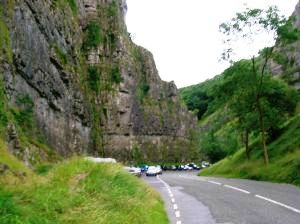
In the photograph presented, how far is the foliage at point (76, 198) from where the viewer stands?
336 inches

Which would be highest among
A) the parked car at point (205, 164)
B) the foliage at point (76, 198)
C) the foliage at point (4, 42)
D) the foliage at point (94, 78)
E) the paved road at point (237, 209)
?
the foliage at point (94, 78)

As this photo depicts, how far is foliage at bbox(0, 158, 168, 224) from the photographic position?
853 cm

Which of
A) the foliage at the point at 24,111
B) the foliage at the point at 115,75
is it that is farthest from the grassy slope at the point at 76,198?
the foliage at the point at 115,75

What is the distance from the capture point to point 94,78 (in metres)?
91.6

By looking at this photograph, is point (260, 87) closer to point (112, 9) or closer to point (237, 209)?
point (237, 209)

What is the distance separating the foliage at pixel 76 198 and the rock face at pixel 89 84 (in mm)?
22227

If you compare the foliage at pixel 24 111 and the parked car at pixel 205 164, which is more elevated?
the foliage at pixel 24 111

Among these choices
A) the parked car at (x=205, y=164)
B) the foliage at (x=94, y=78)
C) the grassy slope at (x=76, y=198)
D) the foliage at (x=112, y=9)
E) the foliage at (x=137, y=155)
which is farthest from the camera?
the parked car at (x=205, y=164)

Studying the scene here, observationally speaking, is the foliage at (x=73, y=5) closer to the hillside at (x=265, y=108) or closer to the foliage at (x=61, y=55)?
the foliage at (x=61, y=55)

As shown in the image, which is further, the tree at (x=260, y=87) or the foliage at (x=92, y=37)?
the foliage at (x=92, y=37)

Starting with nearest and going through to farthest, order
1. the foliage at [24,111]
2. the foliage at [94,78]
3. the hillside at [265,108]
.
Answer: the hillside at [265,108] < the foliage at [24,111] < the foliage at [94,78]

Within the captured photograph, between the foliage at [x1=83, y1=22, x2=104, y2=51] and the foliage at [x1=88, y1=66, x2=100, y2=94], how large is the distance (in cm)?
359

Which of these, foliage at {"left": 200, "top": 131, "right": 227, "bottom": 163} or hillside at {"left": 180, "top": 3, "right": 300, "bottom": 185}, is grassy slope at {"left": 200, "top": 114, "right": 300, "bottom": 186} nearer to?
hillside at {"left": 180, "top": 3, "right": 300, "bottom": 185}

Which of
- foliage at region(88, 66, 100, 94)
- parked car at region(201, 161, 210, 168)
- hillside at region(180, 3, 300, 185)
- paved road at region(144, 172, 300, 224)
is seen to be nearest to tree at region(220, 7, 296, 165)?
hillside at region(180, 3, 300, 185)
